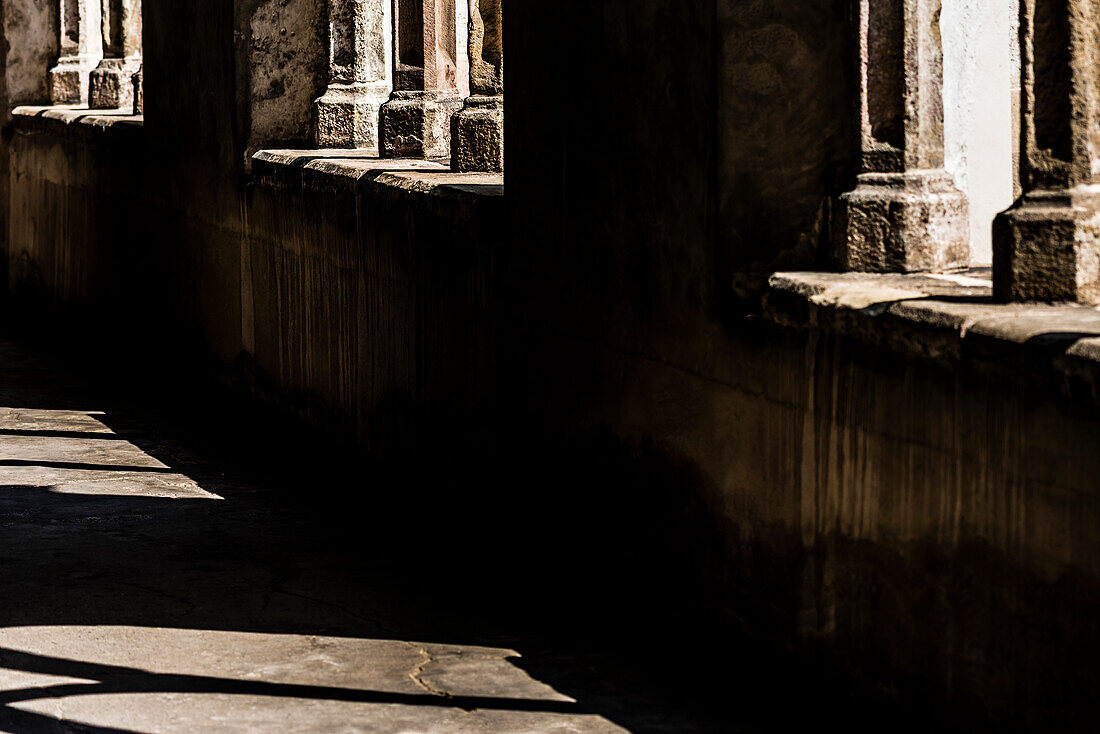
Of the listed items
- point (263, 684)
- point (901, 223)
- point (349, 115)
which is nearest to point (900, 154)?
point (901, 223)

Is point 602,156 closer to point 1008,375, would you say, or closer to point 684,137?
point 684,137

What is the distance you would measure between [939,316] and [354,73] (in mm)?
4263

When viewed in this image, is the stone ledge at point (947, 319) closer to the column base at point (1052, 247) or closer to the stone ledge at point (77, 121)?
the column base at point (1052, 247)

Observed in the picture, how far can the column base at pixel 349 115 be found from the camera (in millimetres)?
6742

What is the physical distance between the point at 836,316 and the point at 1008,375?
510 millimetres

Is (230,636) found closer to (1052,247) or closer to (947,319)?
(947,319)

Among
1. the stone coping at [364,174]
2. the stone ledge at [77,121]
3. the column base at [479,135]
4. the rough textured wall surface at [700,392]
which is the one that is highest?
the stone ledge at [77,121]

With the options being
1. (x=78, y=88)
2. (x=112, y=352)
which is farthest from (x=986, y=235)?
(x=78, y=88)

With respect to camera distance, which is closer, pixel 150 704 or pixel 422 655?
pixel 150 704

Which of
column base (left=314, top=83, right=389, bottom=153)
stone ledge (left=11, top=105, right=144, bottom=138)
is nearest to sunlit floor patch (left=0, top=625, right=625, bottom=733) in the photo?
column base (left=314, top=83, right=389, bottom=153)

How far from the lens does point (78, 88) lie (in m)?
11.0

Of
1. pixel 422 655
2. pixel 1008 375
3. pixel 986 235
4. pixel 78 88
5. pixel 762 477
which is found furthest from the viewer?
pixel 78 88

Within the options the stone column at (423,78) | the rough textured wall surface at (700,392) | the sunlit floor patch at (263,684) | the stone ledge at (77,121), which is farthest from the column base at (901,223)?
the stone ledge at (77,121)

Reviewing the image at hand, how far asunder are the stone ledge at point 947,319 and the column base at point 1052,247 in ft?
0.10
